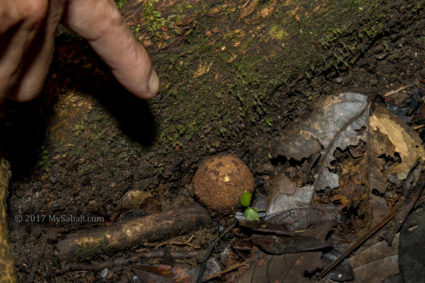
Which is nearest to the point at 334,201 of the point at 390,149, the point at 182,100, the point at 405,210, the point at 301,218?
the point at 301,218

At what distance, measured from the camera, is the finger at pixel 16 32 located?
61.4 inches

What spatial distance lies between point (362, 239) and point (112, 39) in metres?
2.28

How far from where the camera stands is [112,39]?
6.77 feet

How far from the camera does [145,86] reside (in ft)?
7.41

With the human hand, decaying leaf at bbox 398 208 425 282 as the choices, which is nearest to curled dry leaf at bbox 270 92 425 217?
decaying leaf at bbox 398 208 425 282

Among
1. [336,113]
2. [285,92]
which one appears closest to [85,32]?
[285,92]

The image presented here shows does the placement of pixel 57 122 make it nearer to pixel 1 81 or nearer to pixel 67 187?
pixel 67 187

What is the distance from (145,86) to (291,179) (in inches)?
63.6

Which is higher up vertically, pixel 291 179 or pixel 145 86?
pixel 145 86

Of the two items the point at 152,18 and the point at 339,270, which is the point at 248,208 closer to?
the point at 339,270

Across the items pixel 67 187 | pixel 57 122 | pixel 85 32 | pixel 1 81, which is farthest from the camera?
pixel 67 187

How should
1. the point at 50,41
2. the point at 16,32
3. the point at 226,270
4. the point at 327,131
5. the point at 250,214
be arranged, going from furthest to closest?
the point at 327,131 → the point at 250,214 → the point at 226,270 → the point at 50,41 → the point at 16,32

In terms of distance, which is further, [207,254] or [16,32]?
[207,254]

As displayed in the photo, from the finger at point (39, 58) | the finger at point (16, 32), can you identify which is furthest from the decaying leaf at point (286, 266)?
the finger at point (16, 32)
